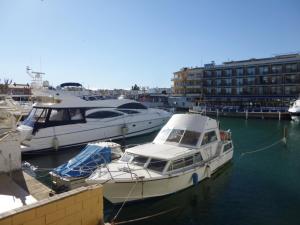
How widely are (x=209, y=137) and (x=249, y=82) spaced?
180 feet

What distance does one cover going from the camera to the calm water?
39.2 feet

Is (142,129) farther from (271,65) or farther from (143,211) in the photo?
(271,65)

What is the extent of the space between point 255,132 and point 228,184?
73.6 ft

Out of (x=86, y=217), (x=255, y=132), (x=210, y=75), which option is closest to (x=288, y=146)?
(x=255, y=132)

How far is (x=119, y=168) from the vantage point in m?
13.2

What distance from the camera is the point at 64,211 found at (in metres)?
6.79

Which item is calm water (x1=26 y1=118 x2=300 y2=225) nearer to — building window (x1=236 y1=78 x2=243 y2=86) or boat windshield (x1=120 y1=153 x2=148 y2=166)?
boat windshield (x1=120 y1=153 x2=148 y2=166)

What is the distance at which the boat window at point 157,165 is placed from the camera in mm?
13258

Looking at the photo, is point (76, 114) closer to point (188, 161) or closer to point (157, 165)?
point (157, 165)

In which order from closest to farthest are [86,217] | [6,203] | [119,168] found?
[86,217] → [6,203] → [119,168]

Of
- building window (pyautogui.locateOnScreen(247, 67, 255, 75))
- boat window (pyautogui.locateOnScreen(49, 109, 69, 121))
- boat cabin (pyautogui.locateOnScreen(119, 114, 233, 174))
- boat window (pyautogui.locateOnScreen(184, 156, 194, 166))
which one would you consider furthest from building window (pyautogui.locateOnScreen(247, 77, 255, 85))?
boat window (pyautogui.locateOnScreen(184, 156, 194, 166))

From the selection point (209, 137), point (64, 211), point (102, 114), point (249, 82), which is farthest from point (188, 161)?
point (249, 82)

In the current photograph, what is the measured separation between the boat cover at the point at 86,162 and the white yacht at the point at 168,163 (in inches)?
50.3

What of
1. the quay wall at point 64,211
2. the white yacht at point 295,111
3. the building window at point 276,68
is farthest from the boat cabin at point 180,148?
the building window at point 276,68
